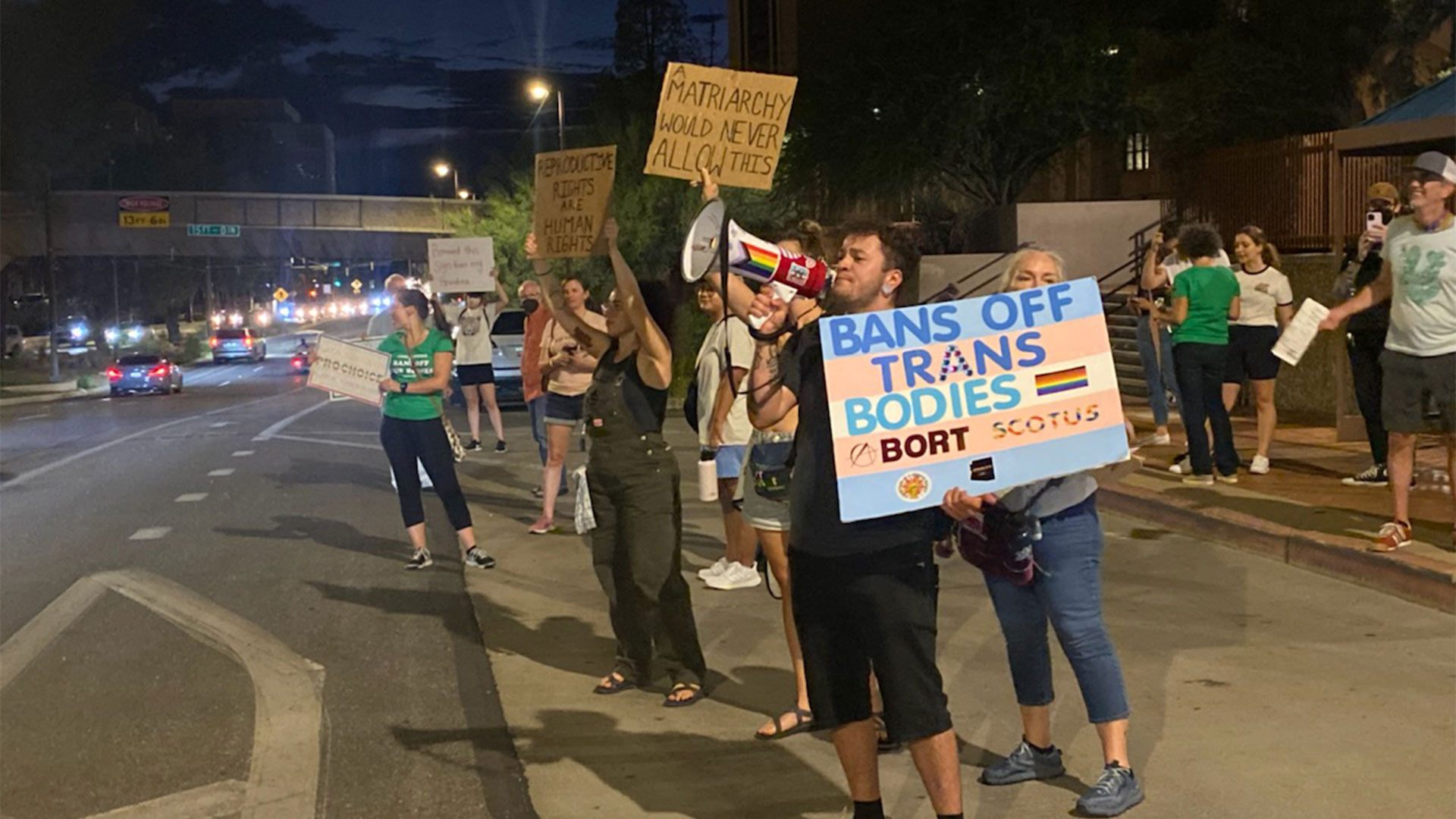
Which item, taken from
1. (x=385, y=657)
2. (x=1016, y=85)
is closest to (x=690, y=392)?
(x=385, y=657)

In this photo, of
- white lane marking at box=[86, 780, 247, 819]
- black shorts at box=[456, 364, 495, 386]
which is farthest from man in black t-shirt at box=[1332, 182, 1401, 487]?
black shorts at box=[456, 364, 495, 386]

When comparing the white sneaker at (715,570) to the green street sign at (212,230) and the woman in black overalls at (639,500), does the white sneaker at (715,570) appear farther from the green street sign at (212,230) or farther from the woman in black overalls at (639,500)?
the green street sign at (212,230)

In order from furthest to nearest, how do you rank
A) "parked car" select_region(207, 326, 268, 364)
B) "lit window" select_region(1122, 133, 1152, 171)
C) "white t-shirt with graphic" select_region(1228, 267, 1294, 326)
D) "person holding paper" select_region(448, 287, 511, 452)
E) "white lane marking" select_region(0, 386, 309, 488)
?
"parked car" select_region(207, 326, 268, 364)
"lit window" select_region(1122, 133, 1152, 171)
"person holding paper" select_region(448, 287, 511, 452)
"white lane marking" select_region(0, 386, 309, 488)
"white t-shirt with graphic" select_region(1228, 267, 1294, 326)

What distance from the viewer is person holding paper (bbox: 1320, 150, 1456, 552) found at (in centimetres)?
776

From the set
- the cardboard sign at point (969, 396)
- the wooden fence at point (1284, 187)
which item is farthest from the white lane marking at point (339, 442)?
the cardboard sign at point (969, 396)

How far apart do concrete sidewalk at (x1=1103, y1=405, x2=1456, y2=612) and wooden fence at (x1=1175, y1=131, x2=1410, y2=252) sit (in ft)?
24.0

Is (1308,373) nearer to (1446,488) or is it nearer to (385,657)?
(1446,488)

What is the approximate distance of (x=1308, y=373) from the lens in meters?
17.0

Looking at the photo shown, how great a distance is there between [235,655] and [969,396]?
16.6 ft

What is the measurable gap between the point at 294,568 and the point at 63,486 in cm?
671

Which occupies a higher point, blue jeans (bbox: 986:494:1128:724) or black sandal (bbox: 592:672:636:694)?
blue jeans (bbox: 986:494:1128:724)

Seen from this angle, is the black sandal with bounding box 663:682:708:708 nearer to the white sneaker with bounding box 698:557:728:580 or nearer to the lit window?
the white sneaker with bounding box 698:557:728:580

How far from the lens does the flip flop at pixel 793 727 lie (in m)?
6.23

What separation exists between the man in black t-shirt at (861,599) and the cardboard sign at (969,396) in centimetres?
10
